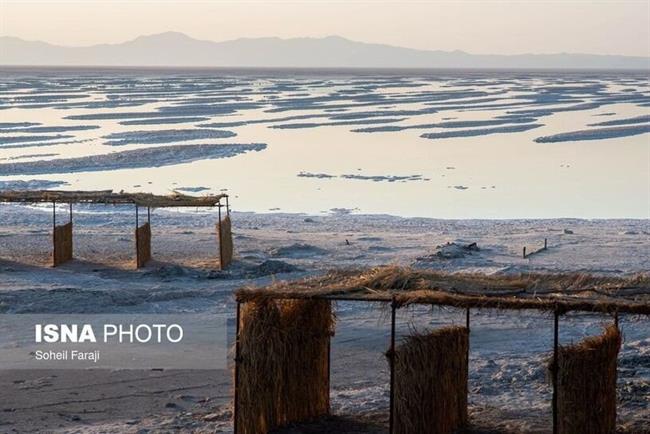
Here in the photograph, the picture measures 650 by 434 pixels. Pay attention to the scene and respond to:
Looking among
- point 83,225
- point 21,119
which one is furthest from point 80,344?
point 21,119

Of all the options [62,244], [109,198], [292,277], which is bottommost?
[292,277]

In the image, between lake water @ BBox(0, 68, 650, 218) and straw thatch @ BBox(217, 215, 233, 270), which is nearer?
straw thatch @ BBox(217, 215, 233, 270)

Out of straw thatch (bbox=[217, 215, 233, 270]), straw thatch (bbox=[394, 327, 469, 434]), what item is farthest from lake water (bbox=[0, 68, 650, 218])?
straw thatch (bbox=[394, 327, 469, 434])

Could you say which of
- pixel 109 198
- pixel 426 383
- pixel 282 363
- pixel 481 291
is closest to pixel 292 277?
pixel 109 198

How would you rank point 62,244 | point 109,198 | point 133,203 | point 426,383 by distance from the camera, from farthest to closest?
1. point 62,244
2. point 133,203
3. point 109,198
4. point 426,383

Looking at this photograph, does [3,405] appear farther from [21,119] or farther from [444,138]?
[21,119]

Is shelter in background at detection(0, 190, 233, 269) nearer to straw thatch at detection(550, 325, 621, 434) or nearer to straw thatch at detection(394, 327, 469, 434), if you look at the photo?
straw thatch at detection(394, 327, 469, 434)

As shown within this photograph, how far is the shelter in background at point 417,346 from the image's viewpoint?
10.5m

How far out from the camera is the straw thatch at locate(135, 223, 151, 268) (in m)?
21.2

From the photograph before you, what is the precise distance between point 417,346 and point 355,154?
32044 mm

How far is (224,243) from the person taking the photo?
70.1 feet

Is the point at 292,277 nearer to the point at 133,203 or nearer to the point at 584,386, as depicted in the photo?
the point at 133,203

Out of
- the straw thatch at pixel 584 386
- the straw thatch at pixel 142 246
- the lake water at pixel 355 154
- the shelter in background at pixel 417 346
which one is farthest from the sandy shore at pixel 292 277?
the lake water at pixel 355 154

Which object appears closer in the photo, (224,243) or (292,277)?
(292,277)
